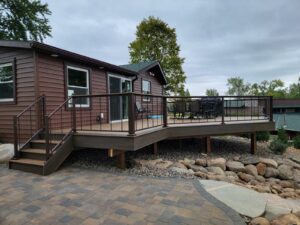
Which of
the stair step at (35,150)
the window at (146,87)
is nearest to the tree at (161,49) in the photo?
the window at (146,87)

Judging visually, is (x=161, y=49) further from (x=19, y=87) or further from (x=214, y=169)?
(x=214, y=169)

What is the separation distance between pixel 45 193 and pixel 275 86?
61250mm

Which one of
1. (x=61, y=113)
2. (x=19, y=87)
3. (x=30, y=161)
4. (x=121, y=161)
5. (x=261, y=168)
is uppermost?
(x=19, y=87)

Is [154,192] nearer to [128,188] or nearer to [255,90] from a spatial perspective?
[128,188]

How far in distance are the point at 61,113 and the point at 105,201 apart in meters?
3.68

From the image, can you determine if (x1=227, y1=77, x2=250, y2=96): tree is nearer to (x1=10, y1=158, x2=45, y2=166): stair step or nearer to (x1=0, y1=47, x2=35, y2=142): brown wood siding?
(x1=0, y1=47, x2=35, y2=142): brown wood siding

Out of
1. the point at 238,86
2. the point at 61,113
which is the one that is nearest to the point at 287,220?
the point at 61,113

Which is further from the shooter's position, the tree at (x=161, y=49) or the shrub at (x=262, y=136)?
the tree at (x=161, y=49)

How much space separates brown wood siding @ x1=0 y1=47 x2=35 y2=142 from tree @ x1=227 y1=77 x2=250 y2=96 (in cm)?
5659

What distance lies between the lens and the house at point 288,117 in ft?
63.4

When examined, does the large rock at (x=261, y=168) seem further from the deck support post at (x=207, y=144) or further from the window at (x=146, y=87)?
the window at (x=146, y=87)

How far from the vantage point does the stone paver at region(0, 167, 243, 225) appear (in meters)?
2.77

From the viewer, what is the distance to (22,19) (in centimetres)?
1495

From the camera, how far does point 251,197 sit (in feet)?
11.6
